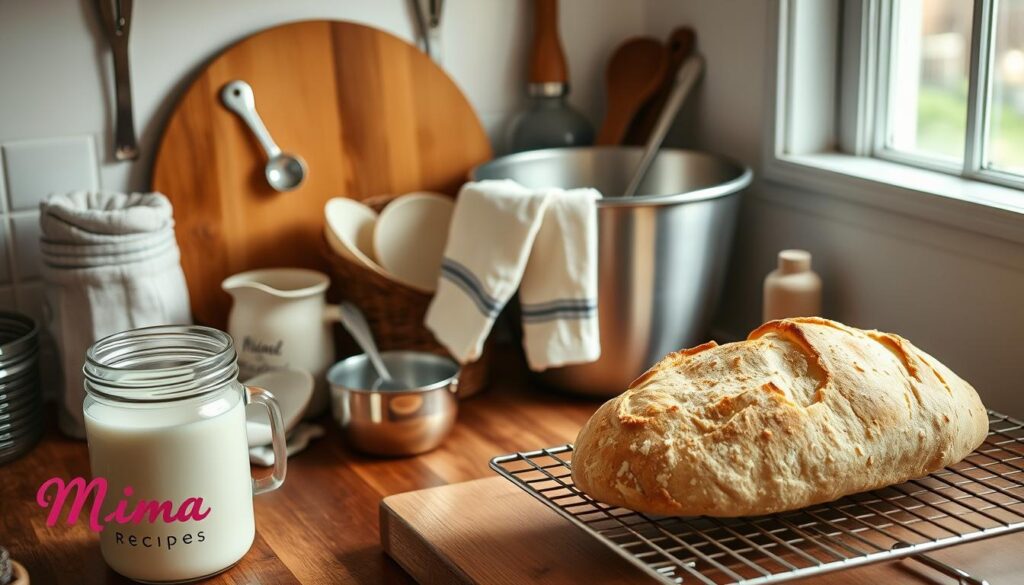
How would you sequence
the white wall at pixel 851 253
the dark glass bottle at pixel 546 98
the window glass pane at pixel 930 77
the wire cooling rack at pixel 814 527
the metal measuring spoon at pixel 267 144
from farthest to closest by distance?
the dark glass bottle at pixel 546 98 < the metal measuring spoon at pixel 267 144 < the window glass pane at pixel 930 77 < the white wall at pixel 851 253 < the wire cooling rack at pixel 814 527

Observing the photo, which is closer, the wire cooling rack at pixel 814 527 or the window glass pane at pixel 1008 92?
the wire cooling rack at pixel 814 527

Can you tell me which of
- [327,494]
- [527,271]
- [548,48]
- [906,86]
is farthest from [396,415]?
[906,86]

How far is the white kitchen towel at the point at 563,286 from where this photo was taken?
1.25m

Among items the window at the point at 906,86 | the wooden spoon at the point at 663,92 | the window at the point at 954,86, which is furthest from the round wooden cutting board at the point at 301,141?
the window at the point at 954,86

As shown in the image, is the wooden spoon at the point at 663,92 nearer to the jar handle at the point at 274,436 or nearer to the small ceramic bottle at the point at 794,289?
the small ceramic bottle at the point at 794,289

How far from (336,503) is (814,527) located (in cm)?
48

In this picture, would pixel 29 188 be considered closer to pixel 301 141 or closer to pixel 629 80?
pixel 301 141

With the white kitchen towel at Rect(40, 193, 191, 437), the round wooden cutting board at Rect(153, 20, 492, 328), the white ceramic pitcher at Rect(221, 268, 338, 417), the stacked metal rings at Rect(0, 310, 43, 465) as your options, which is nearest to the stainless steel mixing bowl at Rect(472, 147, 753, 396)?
the round wooden cutting board at Rect(153, 20, 492, 328)

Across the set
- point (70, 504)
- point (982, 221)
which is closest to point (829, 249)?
point (982, 221)

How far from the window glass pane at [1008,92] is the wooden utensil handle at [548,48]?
56cm

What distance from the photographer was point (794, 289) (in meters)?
1.28

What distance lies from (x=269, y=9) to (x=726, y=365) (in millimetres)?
794

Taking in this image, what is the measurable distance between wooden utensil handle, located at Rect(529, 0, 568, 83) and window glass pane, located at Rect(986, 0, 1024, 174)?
22.2 inches

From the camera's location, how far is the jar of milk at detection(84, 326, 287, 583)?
90cm
